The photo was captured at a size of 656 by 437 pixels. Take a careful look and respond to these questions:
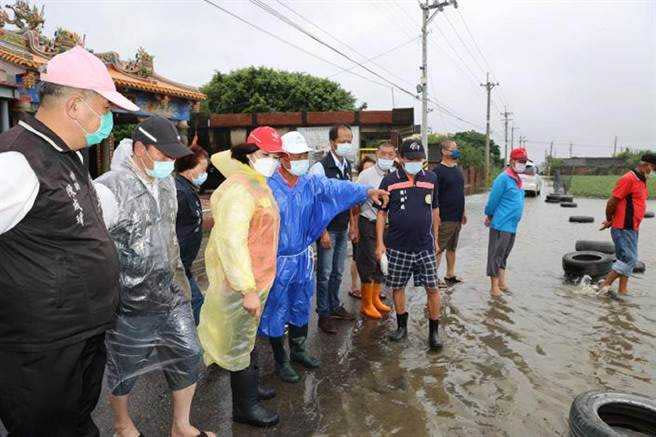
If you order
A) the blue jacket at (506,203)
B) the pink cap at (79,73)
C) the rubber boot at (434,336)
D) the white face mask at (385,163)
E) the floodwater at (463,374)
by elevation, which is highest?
the pink cap at (79,73)

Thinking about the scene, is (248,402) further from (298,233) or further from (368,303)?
(368,303)

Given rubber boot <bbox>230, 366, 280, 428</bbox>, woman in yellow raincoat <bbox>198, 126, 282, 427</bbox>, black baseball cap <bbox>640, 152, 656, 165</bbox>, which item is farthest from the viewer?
black baseball cap <bbox>640, 152, 656, 165</bbox>

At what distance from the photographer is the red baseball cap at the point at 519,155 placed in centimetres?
628

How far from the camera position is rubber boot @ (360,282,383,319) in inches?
215

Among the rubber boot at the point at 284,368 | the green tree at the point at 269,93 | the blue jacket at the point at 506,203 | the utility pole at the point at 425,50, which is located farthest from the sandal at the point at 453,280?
the green tree at the point at 269,93

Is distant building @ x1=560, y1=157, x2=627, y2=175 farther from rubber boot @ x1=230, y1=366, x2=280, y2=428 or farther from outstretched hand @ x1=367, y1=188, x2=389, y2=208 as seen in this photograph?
rubber boot @ x1=230, y1=366, x2=280, y2=428

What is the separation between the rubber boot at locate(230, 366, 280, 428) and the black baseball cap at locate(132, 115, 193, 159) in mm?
1452

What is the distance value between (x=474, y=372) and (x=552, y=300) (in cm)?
281

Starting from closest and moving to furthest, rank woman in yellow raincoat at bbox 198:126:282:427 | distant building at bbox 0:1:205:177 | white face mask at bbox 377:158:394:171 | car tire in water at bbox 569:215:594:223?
woman in yellow raincoat at bbox 198:126:282:427
white face mask at bbox 377:158:394:171
distant building at bbox 0:1:205:177
car tire in water at bbox 569:215:594:223

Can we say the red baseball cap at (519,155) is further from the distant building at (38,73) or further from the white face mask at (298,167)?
the distant building at (38,73)

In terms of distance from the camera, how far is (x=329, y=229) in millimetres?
5359

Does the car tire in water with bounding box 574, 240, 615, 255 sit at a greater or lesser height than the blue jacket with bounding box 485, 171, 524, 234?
lesser

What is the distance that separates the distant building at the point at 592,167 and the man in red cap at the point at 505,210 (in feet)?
212

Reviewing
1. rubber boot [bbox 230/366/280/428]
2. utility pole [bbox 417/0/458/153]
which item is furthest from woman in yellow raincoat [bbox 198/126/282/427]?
utility pole [bbox 417/0/458/153]
